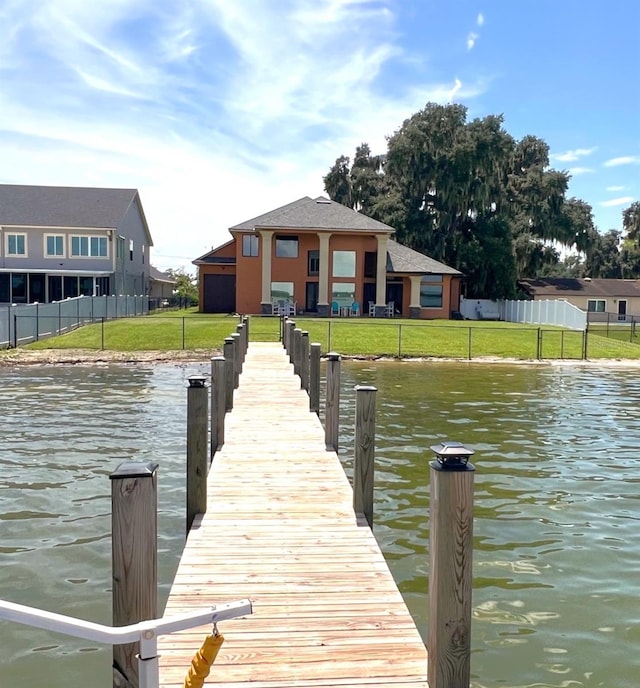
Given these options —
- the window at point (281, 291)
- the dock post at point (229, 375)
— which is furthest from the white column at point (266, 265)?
the dock post at point (229, 375)

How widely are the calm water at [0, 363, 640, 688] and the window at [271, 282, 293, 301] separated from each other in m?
28.4

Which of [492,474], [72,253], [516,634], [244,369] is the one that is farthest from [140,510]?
[72,253]

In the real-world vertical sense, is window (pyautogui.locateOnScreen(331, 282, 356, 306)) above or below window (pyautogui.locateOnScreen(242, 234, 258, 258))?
below

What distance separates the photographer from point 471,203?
56.2m

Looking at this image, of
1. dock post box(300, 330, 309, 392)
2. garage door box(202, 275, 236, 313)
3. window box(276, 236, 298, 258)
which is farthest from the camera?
garage door box(202, 275, 236, 313)

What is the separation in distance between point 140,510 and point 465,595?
69.4 inches

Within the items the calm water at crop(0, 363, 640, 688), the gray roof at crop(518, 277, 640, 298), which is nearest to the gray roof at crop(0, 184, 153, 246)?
the calm water at crop(0, 363, 640, 688)

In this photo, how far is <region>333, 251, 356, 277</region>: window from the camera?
45.9 meters

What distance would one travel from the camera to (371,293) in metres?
47.4

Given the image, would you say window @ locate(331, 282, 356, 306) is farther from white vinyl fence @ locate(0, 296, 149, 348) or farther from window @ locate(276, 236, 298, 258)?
white vinyl fence @ locate(0, 296, 149, 348)

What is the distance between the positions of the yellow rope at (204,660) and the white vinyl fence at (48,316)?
2653 cm

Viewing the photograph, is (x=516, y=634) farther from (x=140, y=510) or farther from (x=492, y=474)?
(x=492, y=474)

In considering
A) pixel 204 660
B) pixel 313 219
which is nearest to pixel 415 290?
pixel 313 219

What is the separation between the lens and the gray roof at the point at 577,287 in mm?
60938
